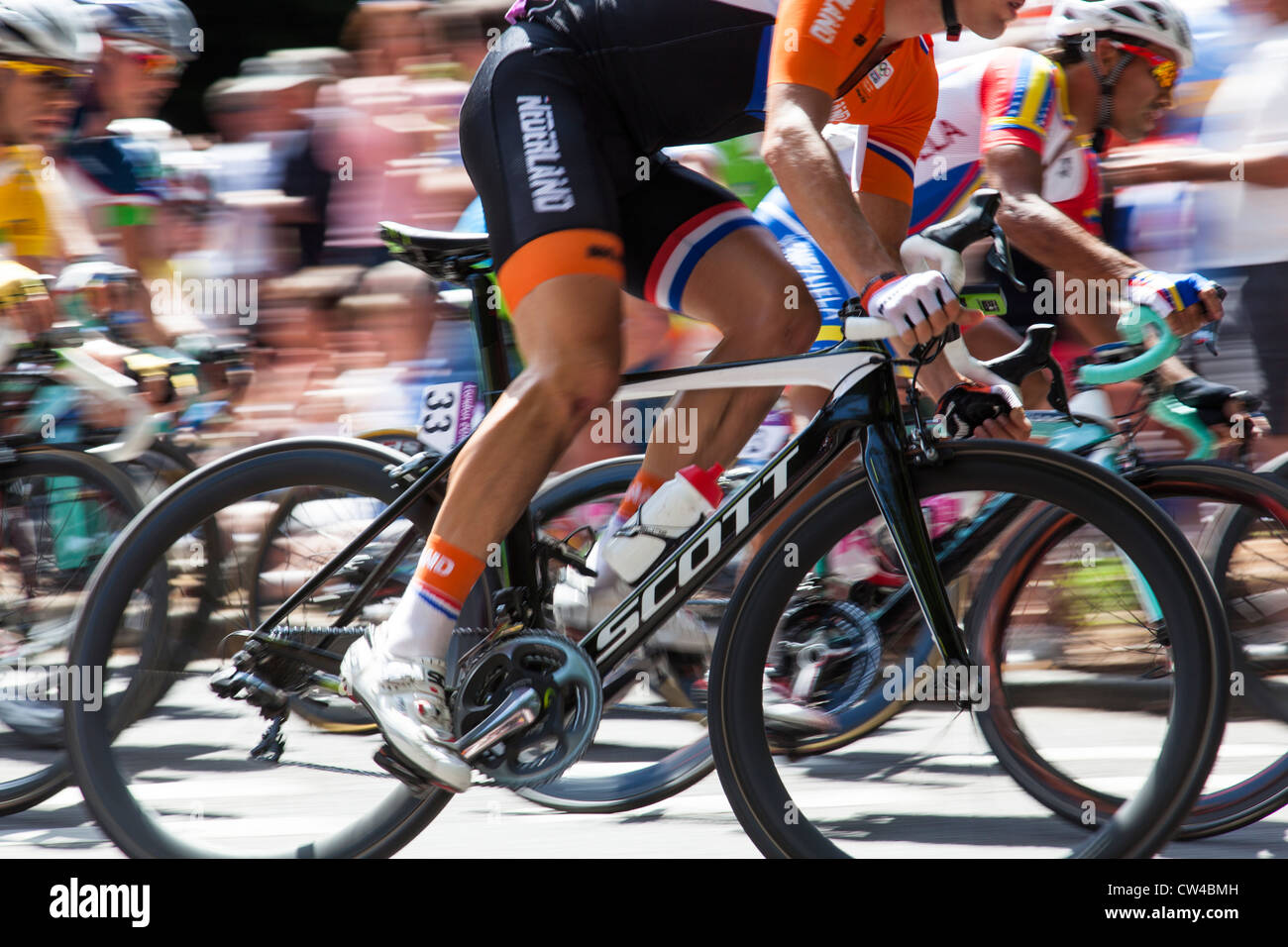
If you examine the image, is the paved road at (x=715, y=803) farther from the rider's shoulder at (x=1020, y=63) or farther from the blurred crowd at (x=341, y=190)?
the rider's shoulder at (x=1020, y=63)

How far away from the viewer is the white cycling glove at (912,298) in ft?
7.76

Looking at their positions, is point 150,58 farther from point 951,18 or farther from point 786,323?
point 951,18

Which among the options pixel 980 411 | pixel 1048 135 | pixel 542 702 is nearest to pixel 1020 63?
pixel 1048 135

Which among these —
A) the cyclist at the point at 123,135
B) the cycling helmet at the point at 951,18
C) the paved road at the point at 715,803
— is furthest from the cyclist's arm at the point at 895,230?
the cyclist at the point at 123,135

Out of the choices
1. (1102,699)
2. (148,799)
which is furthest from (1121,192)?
(148,799)

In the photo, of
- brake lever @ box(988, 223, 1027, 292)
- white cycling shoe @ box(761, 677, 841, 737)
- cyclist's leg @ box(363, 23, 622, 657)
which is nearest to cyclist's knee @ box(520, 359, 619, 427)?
cyclist's leg @ box(363, 23, 622, 657)

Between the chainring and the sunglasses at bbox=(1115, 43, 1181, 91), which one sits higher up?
the sunglasses at bbox=(1115, 43, 1181, 91)

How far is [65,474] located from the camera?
12.2 feet

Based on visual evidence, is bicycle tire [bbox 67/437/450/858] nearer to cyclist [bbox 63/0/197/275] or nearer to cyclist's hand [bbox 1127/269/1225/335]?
cyclist's hand [bbox 1127/269/1225/335]

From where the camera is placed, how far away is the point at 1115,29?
380cm

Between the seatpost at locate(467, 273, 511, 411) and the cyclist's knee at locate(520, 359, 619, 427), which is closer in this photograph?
the cyclist's knee at locate(520, 359, 619, 427)

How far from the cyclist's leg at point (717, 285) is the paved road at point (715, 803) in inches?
29.2

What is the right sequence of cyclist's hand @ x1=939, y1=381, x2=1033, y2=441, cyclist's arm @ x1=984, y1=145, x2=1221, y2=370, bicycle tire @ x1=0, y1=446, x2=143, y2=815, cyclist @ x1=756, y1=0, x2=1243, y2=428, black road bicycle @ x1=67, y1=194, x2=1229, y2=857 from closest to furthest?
1. black road bicycle @ x1=67, y1=194, x2=1229, y2=857
2. cyclist's hand @ x1=939, y1=381, x2=1033, y2=441
3. bicycle tire @ x1=0, y1=446, x2=143, y2=815
4. cyclist's arm @ x1=984, y1=145, x2=1221, y2=370
5. cyclist @ x1=756, y1=0, x2=1243, y2=428

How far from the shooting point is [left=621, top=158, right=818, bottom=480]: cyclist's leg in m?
2.96
